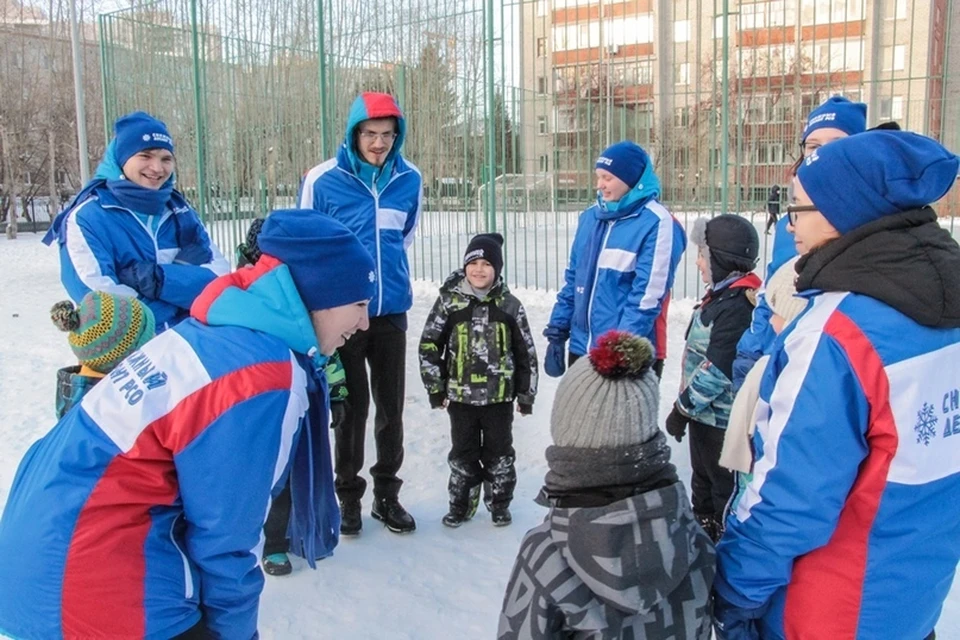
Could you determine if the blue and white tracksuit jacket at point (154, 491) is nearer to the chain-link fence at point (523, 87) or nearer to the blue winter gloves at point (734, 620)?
the blue winter gloves at point (734, 620)

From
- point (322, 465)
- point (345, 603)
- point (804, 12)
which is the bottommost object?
point (345, 603)

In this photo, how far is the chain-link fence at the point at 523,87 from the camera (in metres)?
7.98

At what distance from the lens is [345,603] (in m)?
3.22

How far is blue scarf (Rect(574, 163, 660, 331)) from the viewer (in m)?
3.82

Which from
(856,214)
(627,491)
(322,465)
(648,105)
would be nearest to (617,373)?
(627,491)

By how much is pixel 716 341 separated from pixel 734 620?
1713 mm

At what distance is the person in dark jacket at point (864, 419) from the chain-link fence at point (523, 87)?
5.80 meters

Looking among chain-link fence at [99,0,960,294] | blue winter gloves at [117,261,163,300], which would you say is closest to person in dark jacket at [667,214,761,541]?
blue winter gloves at [117,261,163,300]

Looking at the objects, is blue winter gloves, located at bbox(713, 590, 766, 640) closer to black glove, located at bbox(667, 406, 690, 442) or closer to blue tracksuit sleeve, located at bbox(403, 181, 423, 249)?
black glove, located at bbox(667, 406, 690, 442)

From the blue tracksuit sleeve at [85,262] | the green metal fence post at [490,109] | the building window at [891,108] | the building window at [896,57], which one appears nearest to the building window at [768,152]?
the building window at [891,108]

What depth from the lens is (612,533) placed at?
5.04ft

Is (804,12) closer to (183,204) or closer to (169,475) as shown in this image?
(183,204)

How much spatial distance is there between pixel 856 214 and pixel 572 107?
25.7 feet

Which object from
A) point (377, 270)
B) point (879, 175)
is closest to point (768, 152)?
point (377, 270)
